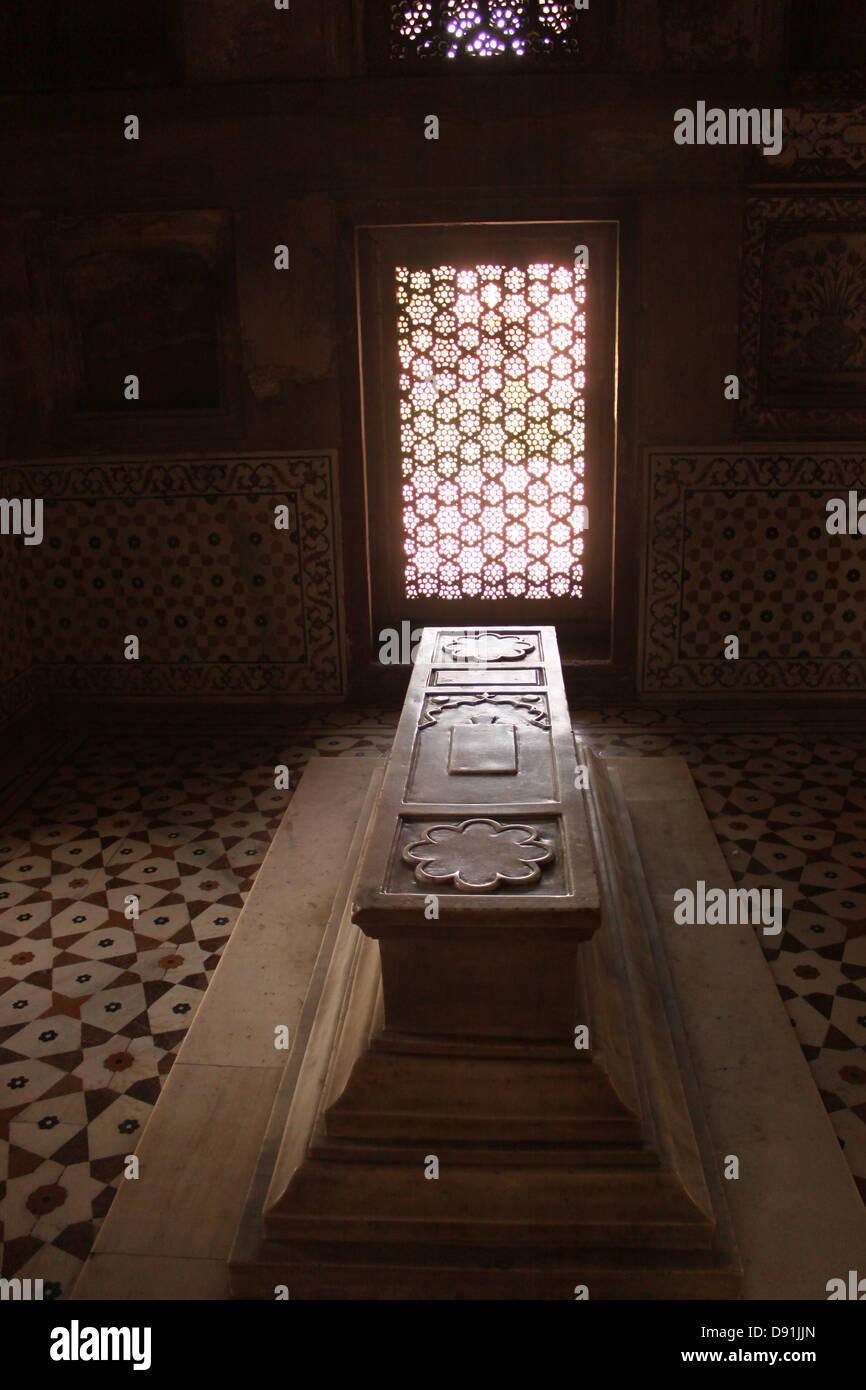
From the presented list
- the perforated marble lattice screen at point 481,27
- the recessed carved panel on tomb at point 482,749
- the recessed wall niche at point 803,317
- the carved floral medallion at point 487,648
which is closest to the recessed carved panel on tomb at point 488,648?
the carved floral medallion at point 487,648

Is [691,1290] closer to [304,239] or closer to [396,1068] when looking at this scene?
[396,1068]

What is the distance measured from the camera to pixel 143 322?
12.7ft

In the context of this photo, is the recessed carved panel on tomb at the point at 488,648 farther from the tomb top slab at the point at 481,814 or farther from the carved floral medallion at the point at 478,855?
the carved floral medallion at the point at 478,855

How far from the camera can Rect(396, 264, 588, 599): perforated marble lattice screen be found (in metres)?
3.99

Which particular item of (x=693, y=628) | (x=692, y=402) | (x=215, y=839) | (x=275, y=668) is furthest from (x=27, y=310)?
(x=693, y=628)

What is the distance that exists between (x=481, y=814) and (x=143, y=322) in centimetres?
269

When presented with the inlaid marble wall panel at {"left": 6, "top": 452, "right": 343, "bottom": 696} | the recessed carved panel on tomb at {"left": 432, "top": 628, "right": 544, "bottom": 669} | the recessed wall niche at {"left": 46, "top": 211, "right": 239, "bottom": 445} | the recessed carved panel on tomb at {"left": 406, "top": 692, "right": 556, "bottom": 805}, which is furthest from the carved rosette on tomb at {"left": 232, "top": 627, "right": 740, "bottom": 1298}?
the recessed wall niche at {"left": 46, "top": 211, "right": 239, "bottom": 445}

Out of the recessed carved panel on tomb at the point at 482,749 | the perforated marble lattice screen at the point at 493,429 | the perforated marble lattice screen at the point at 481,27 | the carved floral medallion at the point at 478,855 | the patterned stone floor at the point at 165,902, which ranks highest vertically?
the perforated marble lattice screen at the point at 481,27

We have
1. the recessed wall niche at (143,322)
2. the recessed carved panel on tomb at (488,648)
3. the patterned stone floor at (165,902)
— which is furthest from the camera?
the recessed wall niche at (143,322)

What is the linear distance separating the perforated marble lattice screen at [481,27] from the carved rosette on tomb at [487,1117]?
2.97 metres

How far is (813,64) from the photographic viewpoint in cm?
363

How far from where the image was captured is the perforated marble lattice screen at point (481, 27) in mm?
3611

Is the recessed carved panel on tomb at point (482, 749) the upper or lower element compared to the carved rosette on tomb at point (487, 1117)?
upper

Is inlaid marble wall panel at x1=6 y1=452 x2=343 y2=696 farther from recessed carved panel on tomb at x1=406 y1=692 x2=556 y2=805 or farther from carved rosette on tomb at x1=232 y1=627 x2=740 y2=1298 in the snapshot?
carved rosette on tomb at x1=232 y1=627 x2=740 y2=1298
